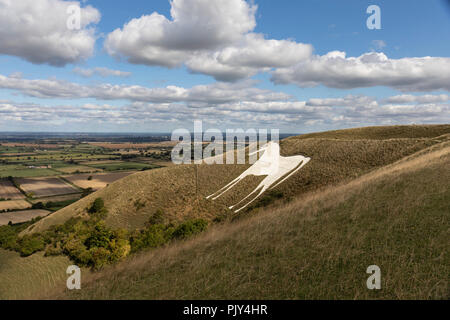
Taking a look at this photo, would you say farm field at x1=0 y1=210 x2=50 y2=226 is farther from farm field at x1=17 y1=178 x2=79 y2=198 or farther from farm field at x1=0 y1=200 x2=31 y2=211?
farm field at x1=17 y1=178 x2=79 y2=198

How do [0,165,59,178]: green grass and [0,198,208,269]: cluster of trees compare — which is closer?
[0,198,208,269]: cluster of trees

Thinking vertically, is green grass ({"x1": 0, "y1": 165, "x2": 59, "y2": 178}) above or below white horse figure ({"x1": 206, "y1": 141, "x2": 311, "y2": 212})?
below

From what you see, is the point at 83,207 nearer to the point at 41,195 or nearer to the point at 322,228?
the point at 322,228

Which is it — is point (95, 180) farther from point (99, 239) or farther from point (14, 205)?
point (99, 239)

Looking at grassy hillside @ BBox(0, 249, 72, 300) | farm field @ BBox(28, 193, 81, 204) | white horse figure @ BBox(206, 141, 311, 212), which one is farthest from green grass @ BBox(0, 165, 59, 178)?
white horse figure @ BBox(206, 141, 311, 212)
